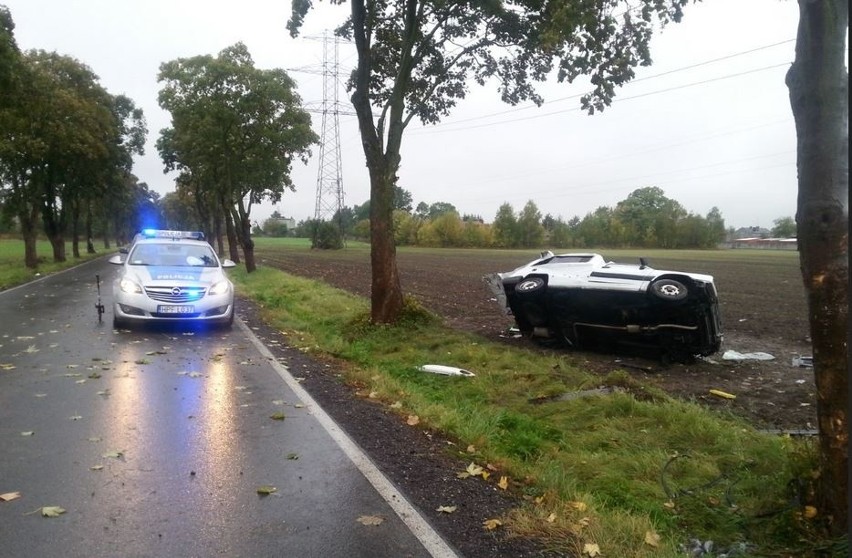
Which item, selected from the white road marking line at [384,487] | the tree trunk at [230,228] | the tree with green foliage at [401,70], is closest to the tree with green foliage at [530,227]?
the tree trunk at [230,228]

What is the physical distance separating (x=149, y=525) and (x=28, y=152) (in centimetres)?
3076

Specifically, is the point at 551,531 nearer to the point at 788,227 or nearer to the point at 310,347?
the point at 310,347

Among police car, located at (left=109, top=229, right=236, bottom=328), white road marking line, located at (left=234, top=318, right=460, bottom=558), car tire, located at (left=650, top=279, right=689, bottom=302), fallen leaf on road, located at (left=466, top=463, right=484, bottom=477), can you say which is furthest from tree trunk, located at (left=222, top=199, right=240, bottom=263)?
fallen leaf on road, located at (left=466, top=463, right=484, bottom=477)

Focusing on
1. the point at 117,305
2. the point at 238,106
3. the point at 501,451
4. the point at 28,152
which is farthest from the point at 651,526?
the point at 28,152

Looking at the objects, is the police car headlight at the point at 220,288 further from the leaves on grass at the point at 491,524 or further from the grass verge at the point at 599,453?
the leaves on grass at the point at 491,524

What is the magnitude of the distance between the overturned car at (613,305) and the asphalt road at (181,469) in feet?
13.9

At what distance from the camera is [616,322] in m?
10.6

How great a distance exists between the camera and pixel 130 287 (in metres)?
12.2

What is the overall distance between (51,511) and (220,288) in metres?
8.62

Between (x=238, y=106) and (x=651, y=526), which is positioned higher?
(x=238, y=106)

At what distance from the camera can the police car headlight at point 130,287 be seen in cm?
1215

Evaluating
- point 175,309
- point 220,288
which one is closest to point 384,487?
point 175,309

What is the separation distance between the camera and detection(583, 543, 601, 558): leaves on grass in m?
3.95

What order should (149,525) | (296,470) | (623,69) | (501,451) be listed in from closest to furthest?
1. (149,525)
2. (296,470)
3. (501,451)
4. (623,69)
